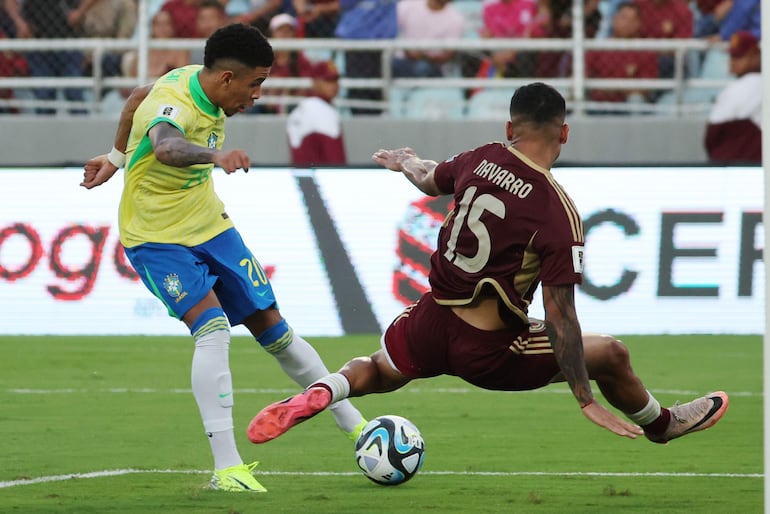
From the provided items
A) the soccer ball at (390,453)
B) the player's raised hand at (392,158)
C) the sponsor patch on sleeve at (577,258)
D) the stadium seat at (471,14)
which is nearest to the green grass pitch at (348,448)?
the soccer ball at (390,453)

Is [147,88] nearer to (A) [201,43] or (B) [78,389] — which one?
(B) [78,389]

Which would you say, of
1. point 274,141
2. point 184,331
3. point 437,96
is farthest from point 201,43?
point 184,331

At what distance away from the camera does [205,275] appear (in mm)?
7137

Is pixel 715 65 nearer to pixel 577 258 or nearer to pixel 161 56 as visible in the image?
pixel 161 56

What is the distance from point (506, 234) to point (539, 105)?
0.56 metres

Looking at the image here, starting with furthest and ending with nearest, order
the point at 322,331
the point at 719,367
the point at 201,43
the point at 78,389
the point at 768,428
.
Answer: the point at 201,43
the point at 322,331
the point at 719,367
the point at 78,389
the point at 768,428

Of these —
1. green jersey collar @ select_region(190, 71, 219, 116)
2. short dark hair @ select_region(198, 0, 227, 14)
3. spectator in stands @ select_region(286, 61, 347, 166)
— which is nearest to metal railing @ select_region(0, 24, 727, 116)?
short dark hair @ select_region(198, 0, 227, 14)

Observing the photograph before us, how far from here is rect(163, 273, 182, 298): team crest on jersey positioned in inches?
277

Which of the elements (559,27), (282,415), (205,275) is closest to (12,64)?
(559,27)

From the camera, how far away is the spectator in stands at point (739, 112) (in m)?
14.8

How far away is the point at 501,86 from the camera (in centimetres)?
1608

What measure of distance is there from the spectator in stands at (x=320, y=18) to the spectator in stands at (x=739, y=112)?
423cm

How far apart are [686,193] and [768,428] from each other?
9166mm

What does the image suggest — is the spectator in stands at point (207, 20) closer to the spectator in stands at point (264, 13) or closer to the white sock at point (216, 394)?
the spectator in stands at point (264, 13)
